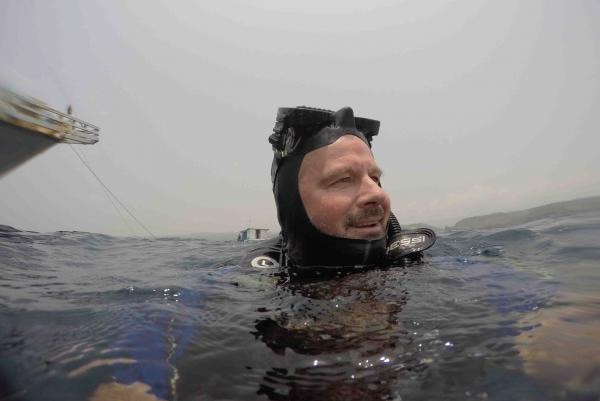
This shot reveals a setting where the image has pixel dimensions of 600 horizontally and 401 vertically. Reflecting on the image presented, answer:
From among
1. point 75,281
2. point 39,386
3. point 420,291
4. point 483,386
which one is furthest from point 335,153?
point 75,281

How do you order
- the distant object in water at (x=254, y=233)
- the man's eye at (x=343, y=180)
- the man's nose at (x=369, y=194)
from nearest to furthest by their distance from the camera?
1. the man's nose at (x=369, y=194)
2. the man's eye at (x=343, y=180)
3. the distant object in water at (x=254, y=233)

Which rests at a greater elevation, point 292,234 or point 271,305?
point 292,234

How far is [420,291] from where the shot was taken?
2723 mm

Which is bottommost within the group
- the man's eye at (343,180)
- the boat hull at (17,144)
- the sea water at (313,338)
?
the sea water at (313,338)

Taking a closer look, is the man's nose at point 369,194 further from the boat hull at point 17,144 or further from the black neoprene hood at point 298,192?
the boat hull at point 17,144

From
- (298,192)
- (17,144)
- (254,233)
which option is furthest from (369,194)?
(17,144)

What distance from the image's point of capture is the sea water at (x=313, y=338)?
5.08ft

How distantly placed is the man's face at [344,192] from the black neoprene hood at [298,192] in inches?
2.6

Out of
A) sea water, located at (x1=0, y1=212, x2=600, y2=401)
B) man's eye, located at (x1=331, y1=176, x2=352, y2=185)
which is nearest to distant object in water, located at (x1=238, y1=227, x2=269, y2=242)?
sea water, located at (x1=0, y1=212, x2=600, y2=401)

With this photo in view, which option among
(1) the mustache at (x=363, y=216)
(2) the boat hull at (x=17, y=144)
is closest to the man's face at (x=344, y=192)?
(1) the mustache at (x=363, y=216)

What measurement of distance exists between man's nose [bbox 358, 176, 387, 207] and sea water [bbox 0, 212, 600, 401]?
606 mm

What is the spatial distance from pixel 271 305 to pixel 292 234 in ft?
3.40

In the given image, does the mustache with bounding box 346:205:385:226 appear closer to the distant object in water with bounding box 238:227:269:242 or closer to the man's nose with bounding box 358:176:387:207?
the man's nose with bounding box 358:176:387:207

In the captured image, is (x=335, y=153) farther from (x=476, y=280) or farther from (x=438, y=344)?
(x=438, y=344)
